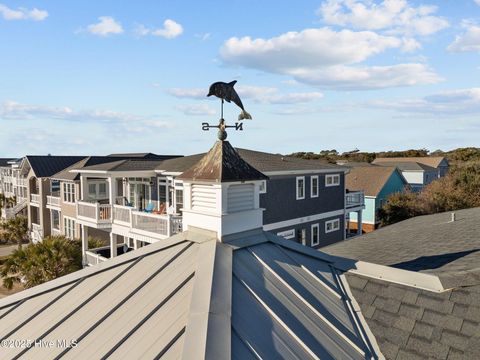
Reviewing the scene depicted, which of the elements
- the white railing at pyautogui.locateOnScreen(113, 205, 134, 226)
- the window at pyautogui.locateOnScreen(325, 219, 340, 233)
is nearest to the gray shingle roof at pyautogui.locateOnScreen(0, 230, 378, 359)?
the white railing at pyautogui.locateOnScreen(113, 205, 134, 226)

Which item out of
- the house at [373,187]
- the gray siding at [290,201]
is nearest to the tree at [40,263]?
the gray siding at [290,201]

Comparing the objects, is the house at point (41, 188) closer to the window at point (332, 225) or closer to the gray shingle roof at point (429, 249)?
the window at point (332, 225)

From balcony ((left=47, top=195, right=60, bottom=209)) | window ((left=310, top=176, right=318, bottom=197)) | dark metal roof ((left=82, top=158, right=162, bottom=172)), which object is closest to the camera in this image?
dark metal roof ((left=82, top=158, right=162, bottom=172))

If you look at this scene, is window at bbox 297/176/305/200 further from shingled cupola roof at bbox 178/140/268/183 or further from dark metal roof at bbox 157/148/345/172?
shingled cupola roof at bbox 178/140/268/183

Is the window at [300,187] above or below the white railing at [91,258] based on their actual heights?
above

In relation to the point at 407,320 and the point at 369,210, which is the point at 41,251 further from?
the point at 369,210

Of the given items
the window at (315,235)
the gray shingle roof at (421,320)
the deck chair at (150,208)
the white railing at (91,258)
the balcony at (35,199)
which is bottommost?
the white railing at (91,258)

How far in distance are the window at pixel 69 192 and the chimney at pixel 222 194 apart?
22452 millimetres

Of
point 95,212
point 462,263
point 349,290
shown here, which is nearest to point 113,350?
point 349,290

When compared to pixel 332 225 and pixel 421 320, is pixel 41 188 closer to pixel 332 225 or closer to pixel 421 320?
pixel 332 225

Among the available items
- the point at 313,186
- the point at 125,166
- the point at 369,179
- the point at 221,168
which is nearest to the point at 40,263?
the point at 125,166

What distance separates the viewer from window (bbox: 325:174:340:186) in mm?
23408

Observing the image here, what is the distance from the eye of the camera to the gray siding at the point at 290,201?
1905 cm

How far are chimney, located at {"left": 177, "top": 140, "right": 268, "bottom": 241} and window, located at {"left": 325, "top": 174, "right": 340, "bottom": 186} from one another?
18173 millimetres
